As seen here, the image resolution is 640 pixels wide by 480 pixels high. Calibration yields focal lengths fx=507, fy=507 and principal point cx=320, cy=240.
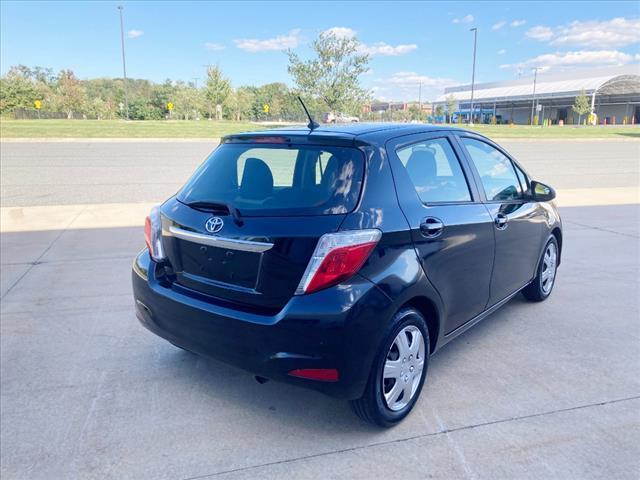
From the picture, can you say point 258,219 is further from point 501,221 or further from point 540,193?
point 540,193

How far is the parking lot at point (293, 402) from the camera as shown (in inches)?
100

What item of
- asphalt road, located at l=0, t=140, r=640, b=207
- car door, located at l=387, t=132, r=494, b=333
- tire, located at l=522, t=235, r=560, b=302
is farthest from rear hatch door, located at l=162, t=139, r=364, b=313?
asphalt road, located at l=0, t=140, r=640, b=207

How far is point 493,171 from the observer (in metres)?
3.85

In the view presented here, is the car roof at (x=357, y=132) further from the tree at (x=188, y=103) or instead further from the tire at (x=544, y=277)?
the tree at (x=188, y=103)

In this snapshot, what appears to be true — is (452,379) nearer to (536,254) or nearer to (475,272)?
(475,272)

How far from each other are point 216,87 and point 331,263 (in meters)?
47.3

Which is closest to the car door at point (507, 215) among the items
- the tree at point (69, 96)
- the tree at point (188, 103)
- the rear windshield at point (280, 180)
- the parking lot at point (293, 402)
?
the parking lot at point (293, 402)

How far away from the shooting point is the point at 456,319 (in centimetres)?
324

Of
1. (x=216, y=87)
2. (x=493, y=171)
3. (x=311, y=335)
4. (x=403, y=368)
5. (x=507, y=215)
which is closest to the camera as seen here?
(x=311, y=335)

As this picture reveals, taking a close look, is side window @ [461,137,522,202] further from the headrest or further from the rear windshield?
the headrest

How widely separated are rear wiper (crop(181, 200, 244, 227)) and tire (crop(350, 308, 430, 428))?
3.12 feet

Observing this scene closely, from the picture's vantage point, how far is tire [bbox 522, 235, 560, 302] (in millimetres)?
4551

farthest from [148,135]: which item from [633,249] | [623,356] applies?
[623,356]

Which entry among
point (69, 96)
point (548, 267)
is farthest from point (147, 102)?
point (548, 267)
